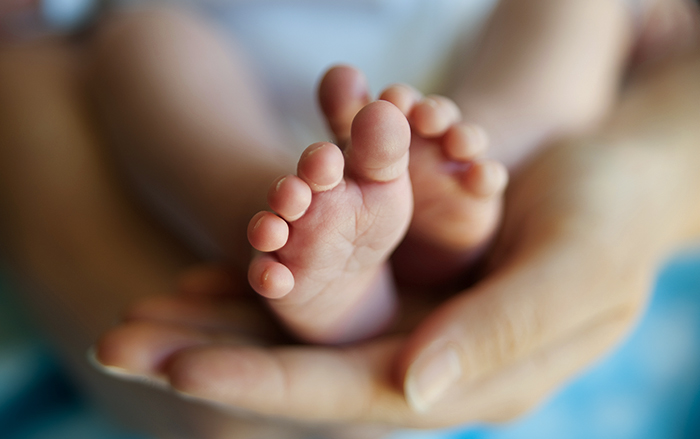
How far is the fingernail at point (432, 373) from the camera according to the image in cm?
39

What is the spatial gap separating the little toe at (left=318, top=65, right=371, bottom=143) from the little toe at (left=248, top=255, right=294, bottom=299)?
0.13 meters

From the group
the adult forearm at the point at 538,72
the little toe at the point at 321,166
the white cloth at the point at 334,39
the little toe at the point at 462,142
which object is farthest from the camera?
the white cloth at the point at 334,39

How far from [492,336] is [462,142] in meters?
0.15

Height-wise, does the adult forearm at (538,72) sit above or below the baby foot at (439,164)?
above

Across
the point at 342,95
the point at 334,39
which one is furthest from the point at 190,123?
the point at 334,39

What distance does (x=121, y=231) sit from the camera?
2.04ft

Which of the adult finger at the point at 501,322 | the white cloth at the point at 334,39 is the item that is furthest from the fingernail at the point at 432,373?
the white cloth at the point at 334,39

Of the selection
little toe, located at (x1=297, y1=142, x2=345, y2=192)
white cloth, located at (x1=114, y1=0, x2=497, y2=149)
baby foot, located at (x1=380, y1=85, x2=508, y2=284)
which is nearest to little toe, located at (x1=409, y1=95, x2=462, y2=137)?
baby foot, located at (x1=380, y1=85, x2=508, y2=284)

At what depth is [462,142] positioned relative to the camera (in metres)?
0.41

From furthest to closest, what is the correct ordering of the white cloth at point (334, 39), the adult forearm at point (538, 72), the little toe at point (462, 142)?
the white cloth at point (334, 39)
the adult forearm at point (538, 72)
the little toe at point (462, 142)

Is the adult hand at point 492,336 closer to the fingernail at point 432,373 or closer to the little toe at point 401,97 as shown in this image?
the fingernail at point 432,373

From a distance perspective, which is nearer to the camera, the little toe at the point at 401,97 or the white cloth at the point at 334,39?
the little toe at the point at 401,97

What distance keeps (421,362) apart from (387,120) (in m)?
0.18

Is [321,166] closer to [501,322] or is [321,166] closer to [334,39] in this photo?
[501,322]
